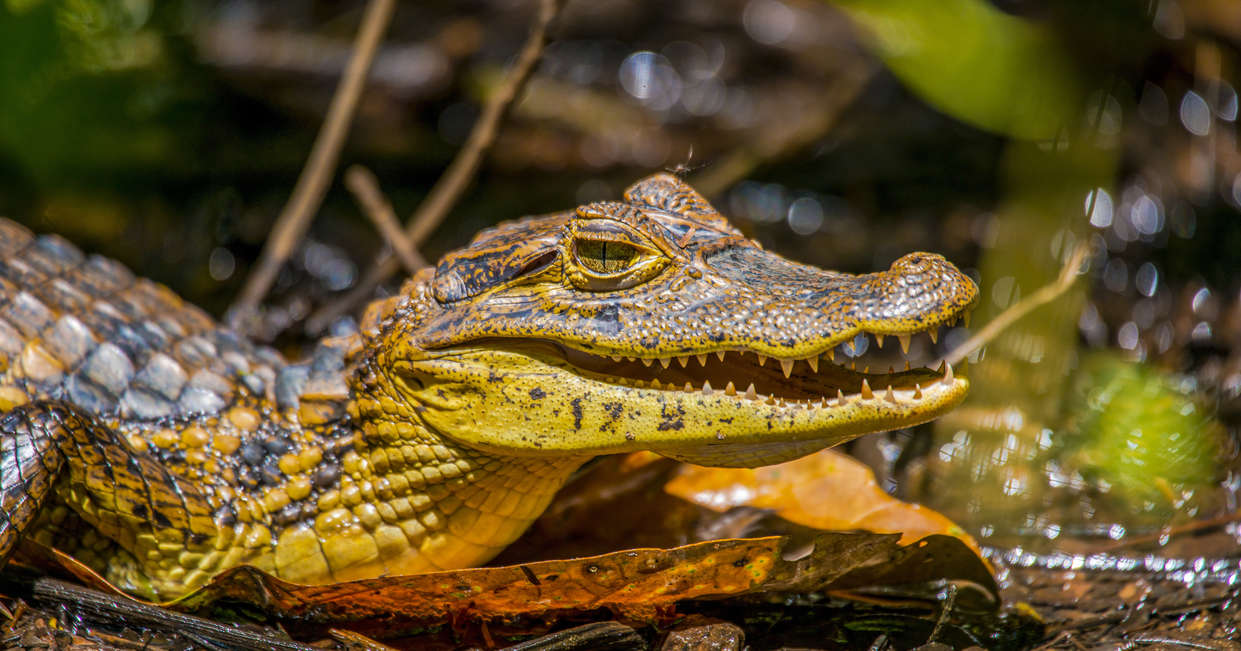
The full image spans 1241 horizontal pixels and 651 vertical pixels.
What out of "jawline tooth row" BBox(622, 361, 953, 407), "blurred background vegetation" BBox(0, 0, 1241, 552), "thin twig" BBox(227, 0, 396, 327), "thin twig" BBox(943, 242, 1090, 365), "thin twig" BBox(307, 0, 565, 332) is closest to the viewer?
"jawline tooth row" BBox(622, 361, 953, 407)

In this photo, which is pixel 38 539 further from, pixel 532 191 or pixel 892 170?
pixel 892 170

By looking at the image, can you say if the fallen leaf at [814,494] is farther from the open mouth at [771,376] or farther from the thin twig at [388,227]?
the thin twig at [388,227]

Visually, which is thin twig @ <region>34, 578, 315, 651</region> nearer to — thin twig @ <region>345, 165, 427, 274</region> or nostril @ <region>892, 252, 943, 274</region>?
nostril @ <region>892, 252, 943, 274</region>

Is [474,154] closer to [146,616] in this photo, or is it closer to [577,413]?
[577,413]

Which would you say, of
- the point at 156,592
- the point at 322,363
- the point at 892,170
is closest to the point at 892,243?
the point at 892,170

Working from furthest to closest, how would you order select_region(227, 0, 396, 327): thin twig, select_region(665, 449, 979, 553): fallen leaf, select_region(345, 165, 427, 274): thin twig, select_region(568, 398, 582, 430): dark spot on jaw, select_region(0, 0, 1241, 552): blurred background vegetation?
1. select_region(227, 0, 396, 327): thin twig
2. select_region(345, 165, 427, 274): thin twig
3. select_region(0, 0, 1241, 552): blurred background vegetation
4. select_region(665, 449, 979, 553): fallen leaf
5. select_region(568, 398, 582, 430): dark spot on jaw

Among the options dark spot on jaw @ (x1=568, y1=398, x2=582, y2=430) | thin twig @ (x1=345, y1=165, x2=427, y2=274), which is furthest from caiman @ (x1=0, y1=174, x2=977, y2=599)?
thin twig @ (x1=345, y1=165, x2=427, y2=274)

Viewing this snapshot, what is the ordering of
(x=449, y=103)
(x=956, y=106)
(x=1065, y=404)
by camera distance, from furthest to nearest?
(x=449, y=103), (x=1065, y=404), (x=956, y=106)
